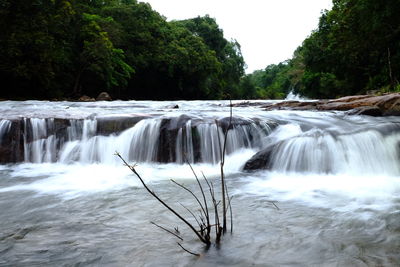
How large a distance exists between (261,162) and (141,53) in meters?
30.3

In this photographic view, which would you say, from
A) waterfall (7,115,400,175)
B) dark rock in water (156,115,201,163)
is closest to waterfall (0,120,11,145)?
waterfall (7,115,400,175)

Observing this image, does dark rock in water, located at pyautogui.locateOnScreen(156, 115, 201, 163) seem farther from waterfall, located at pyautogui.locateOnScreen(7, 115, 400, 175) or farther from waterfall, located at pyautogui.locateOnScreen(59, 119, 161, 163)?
waterfall, located at pyautogui.locateOnScreen(59, 119, 161, 163)

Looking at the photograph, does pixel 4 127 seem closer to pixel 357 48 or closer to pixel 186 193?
pixel 186 193

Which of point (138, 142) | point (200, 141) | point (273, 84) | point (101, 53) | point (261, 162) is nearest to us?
point (261, 162)

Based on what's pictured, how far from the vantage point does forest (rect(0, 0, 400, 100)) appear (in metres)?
18.5

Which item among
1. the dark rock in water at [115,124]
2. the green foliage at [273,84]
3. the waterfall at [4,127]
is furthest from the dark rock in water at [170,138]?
the green foliage at [273,84]

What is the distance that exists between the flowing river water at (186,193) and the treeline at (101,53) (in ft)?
46.6

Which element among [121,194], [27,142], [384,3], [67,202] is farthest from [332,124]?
[384,3]

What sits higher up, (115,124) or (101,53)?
(101,53)

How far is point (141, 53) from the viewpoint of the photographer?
3347 centimetres

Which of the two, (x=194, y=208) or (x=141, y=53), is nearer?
(x=194, y=208)

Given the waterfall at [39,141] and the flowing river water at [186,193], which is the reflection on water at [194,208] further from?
the waterfall at [39,141]

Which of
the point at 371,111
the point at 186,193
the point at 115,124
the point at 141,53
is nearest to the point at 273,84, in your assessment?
the point at 141,53

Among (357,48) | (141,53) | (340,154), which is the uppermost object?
(141,53)
